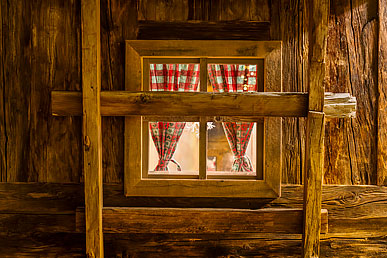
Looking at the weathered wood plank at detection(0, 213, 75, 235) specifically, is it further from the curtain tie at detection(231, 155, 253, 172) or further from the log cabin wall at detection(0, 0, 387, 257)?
the curtain tie at detection(231, 155, 253, 172)

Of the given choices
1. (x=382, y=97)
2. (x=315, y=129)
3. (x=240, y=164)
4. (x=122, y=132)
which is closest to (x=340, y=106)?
(x=315, y=129)

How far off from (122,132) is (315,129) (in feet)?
4.25

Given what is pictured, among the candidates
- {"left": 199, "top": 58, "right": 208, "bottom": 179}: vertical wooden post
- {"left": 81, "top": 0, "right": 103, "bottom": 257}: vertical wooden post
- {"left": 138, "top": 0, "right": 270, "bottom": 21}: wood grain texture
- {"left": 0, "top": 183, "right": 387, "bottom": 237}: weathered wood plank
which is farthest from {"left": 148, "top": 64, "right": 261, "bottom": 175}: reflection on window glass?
{"left": 81, "top": 0, "right": 103, "bottom": 257}: vertical wooden post

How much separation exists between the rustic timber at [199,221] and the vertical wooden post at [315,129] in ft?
0.34

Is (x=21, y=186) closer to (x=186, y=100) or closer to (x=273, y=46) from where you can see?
(x=186, y=100)

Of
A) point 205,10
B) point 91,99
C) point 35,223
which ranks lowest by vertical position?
point 35,223

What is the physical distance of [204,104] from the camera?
1.79 metres

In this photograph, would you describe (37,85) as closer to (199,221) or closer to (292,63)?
(199,221)

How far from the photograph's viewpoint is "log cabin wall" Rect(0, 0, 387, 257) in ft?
6.44

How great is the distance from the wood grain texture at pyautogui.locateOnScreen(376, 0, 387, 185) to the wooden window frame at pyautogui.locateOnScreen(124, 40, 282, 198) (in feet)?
2.42

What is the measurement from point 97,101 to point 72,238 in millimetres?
1037

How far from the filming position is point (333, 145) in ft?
6.60

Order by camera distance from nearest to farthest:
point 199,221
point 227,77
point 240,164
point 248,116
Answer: point 199,221
point 248,116
point 227,77
point 240,164

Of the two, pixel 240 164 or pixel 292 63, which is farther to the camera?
pixel 240 164
